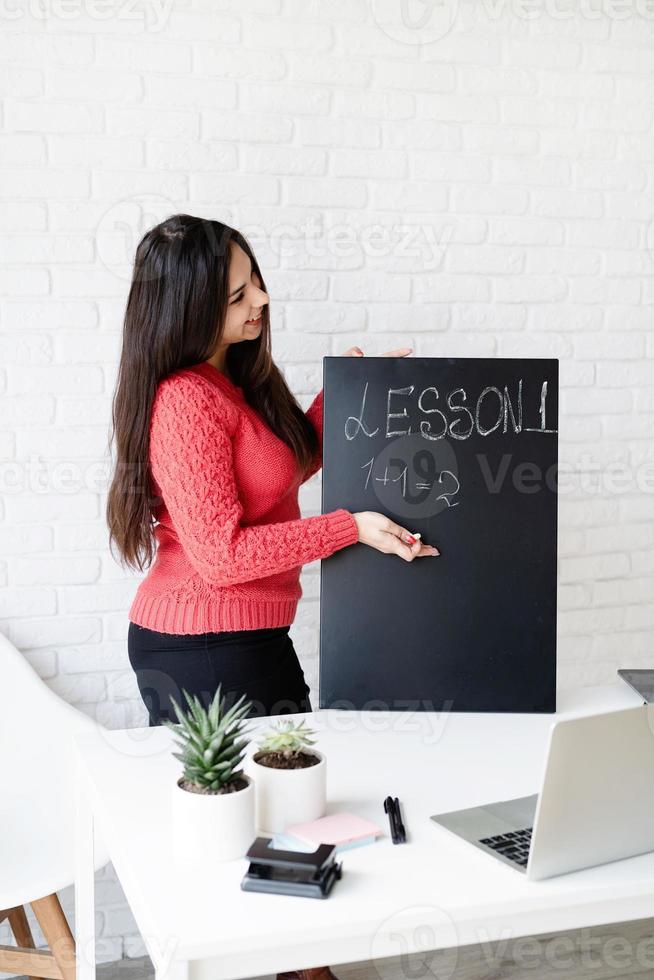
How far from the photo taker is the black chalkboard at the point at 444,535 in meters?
1.77

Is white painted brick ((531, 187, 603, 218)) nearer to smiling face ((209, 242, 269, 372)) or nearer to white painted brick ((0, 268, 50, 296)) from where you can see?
smiling face ((209, 242, 269, 372))

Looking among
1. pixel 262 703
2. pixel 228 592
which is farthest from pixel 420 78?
pixel 262 703

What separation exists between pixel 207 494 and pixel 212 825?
0.71 metres

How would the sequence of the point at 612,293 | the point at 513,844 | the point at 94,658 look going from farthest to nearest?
1. the point at 612,293
2. the point at 94,658
3. the point at 513,844

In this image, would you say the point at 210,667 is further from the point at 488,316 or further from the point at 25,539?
the point at 488,316

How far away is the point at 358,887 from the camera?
1149 mm

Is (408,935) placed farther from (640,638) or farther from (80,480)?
(640,638)

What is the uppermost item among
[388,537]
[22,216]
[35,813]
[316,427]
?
[22,216]

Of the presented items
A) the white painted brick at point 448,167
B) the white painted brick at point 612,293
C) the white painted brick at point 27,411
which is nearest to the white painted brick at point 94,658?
the white painted brick at point 27,411

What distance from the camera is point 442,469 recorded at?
5.84 ft

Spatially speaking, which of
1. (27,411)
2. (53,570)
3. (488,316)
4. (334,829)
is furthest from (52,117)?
(334,829)

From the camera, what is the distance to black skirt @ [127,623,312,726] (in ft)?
6.44

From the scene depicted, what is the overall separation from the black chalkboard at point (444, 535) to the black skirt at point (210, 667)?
260mm

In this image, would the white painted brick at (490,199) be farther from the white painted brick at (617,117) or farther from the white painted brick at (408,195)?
the white painted brick at (617,117)
